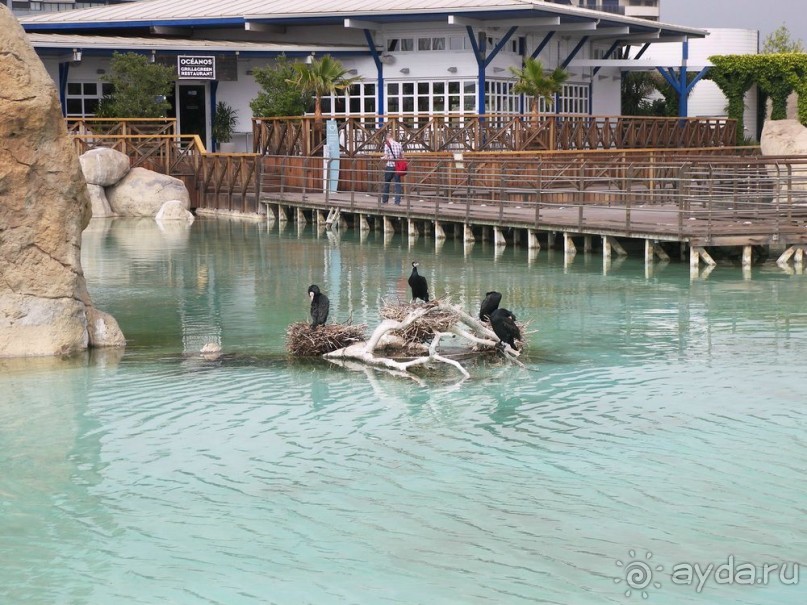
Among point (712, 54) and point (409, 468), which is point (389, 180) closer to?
point (409, 468)

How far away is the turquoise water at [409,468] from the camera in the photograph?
870 cm

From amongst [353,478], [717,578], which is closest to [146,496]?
[353,478]

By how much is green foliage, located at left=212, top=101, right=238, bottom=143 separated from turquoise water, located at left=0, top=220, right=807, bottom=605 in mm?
26239

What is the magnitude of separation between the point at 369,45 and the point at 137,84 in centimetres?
712

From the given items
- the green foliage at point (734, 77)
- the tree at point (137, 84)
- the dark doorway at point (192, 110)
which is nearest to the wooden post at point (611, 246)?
the tree at point (137, 84)

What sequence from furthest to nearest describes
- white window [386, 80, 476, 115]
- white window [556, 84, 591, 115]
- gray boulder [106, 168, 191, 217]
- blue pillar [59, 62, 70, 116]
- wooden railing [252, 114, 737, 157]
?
1. white window [556, 84, 591, 115]
2. blue pillar [59, 62, 70, 116]
3. white window [386, 80, 476, 115]
4. gray boulder [106, 168, 191, 217]
5. wooden railing [252, 114, 737, 157]

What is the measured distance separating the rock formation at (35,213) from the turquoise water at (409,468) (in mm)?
446

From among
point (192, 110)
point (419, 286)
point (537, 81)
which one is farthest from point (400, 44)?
point (419, 286)

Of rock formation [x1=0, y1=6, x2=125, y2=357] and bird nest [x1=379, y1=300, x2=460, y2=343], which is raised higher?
rock formation [x1=0, y1=6, x2=125, y2=357]

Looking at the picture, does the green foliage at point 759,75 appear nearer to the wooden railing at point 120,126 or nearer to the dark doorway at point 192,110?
the dark doorway at point 192,110

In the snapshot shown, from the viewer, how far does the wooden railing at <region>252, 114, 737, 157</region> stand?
36875mm

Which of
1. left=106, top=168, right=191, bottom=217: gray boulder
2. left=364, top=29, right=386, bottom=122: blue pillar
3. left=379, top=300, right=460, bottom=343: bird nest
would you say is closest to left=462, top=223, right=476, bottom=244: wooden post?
left=106, top=168, right=191, bottom=217: gray boulder

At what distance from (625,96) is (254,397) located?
134 feet

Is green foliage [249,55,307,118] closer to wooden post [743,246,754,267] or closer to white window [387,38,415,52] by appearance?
white window [387,38,415,52]
